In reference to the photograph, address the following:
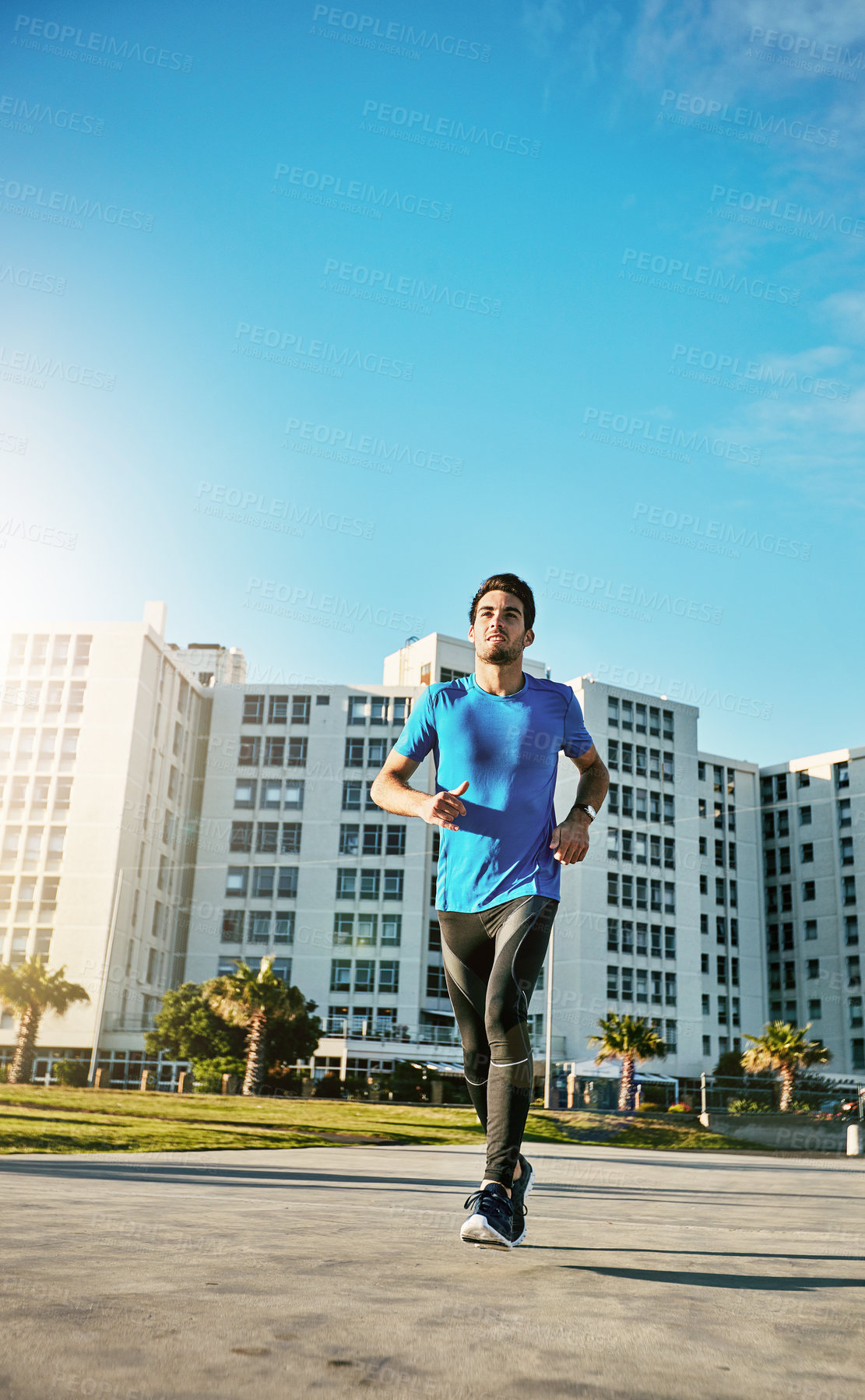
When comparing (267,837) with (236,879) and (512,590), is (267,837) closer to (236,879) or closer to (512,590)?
(236,879)

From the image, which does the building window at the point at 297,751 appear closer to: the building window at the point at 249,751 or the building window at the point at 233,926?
the building window at the point at 249,751

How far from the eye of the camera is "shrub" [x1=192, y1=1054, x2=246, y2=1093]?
158 feet

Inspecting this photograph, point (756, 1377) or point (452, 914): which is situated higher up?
point (452, 914)

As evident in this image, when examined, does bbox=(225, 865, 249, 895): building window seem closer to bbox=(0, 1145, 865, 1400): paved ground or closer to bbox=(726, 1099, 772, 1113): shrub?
bbox=(726, 1099, 772, 1113): shrub

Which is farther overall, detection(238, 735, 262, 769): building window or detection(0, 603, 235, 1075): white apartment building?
detection(238, 735, 262, 769): building window

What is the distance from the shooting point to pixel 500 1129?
3.69 metres

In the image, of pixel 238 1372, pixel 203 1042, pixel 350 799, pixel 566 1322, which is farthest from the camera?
pixel 350 799

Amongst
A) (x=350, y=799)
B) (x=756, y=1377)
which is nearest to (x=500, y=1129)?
(x=756, y=1377)

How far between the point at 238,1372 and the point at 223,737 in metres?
80.6

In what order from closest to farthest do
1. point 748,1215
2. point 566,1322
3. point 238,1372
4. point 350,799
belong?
point 238,1372
point 566,1322
point 748,1215
point 350,799

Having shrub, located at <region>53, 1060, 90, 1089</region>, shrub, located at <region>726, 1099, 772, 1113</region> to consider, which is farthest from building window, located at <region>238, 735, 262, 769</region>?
shrub, located at <region>726, 1099, 772, 1113</region>

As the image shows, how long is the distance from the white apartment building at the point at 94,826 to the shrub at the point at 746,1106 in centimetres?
3657

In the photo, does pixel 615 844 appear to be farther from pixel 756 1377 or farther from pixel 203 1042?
pixel 756 1377

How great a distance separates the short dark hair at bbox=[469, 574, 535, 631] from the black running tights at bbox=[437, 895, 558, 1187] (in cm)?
116
